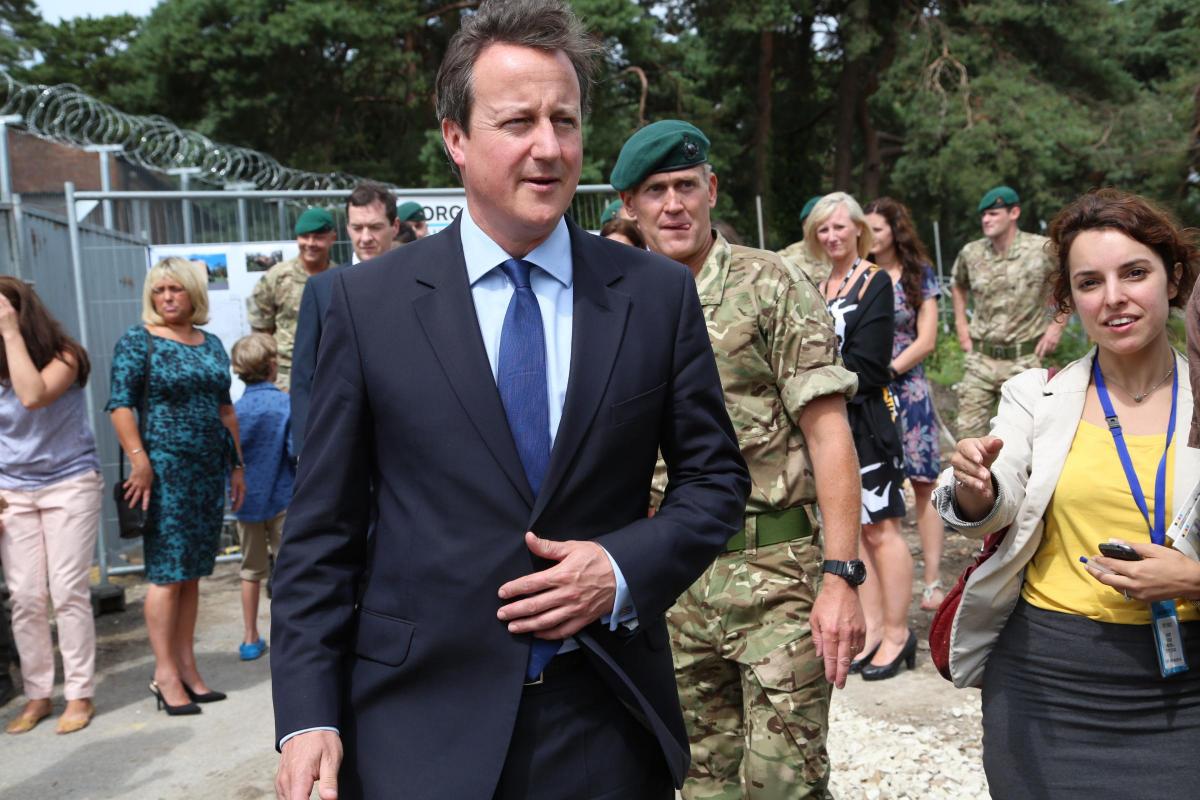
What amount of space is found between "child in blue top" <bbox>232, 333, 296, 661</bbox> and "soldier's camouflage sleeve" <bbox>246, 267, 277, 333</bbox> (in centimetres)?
45

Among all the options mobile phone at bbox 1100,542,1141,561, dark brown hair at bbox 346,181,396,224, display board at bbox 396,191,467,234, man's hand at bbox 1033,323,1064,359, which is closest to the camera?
mobile phone at bbox 1100,542,1141,561

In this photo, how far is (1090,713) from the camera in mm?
2580

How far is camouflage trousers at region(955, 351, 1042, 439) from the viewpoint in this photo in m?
7.96

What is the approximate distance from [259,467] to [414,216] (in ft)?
6.75

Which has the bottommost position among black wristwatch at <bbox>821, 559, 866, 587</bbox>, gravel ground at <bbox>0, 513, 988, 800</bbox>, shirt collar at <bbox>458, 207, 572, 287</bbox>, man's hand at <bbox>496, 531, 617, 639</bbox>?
gravel ground at <bbox>0, 513, 988, 800</bbox>

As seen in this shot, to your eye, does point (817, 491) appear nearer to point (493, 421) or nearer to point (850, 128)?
point (493, 421)

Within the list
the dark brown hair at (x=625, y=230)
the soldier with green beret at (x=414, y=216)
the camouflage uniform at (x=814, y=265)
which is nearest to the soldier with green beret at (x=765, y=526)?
the camouflage uniform at (x=814, y=265)

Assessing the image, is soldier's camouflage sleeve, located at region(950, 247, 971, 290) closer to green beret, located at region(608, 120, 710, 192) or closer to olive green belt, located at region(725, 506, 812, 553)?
green beret, located at region(608, 120, 710, 192)

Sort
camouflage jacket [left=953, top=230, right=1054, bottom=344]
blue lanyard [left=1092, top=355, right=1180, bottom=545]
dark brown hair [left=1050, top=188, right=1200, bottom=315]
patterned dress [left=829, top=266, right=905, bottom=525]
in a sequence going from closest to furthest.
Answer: blue lanyard [left=1092, top=355, right=1180, bottom=545]
dark brown hair [left=1050, top=188, right=1200, bottom=315]
patterned dress [left=829, top=266, right=905, bottom=525]
camouflage jacket [left=953, top=230, right=1054, bottom=344]

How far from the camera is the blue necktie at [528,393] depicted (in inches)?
74.5

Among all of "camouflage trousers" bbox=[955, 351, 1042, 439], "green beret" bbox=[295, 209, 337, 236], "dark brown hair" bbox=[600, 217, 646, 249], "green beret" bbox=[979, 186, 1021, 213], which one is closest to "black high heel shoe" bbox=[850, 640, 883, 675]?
"dark brown hair" bbox=[600, 217, 646, 249]

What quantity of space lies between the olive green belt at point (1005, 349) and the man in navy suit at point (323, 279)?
4.42 metres

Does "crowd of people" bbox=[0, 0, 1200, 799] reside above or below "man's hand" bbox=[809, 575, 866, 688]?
above

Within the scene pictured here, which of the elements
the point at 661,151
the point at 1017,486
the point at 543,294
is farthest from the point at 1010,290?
the point at 543,294
